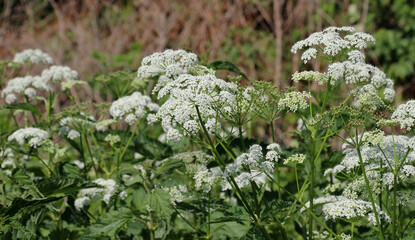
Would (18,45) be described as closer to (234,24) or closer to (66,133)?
(234,24)

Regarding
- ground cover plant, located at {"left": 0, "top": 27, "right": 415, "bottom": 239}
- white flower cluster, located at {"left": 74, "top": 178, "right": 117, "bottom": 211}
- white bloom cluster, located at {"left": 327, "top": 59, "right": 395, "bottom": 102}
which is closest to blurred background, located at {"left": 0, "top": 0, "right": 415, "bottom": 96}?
ground cover plant, located at {"left": 0, "top": 27, "right": 415, "bottom": 239}

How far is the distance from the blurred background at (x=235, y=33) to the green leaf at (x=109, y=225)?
20.0 feet

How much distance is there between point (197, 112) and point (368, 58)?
307 inches

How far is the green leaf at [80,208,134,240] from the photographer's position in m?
3.27

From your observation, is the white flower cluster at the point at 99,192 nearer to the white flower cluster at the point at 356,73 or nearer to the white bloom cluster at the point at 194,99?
the white bloom cluster at the point at 194,99

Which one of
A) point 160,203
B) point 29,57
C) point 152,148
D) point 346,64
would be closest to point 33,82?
point 29,57

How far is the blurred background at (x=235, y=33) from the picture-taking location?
31.6ft

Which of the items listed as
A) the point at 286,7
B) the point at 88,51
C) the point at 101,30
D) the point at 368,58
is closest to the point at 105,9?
the point at 101,30

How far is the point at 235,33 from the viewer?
10008 millimetres

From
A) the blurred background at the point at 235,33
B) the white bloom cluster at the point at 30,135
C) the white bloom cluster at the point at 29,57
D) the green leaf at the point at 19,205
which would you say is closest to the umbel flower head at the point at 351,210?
the green leaf at the point at 19,205

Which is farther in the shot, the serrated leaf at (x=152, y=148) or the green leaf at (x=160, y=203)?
the serrated leaf at (x=152, y=148)

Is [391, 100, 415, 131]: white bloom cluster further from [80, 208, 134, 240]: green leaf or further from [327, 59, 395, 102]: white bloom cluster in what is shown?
[80, 208, 134, 240]: green leaf

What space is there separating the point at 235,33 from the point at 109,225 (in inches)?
284

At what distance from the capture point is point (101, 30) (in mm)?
11852
